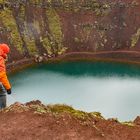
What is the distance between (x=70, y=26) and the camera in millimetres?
83562

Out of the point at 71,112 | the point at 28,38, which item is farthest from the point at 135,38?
the point at 71,112

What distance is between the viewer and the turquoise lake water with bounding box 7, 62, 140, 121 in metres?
51.1

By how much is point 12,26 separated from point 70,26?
12.4 metres

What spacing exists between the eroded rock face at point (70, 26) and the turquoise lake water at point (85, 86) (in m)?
7.53

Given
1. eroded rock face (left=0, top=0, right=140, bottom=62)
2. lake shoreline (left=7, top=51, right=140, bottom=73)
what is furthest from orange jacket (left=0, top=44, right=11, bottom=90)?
eroded rock face (left=0, top=0, right=140, bottom=62)

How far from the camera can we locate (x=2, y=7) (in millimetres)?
79250

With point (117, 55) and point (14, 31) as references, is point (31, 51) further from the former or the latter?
point (117, 55)

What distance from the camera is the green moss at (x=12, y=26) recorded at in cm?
7764

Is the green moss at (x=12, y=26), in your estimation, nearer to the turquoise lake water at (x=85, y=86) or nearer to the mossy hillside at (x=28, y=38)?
the mossy hillside at (x=28, y=38)

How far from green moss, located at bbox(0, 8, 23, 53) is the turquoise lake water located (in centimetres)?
794

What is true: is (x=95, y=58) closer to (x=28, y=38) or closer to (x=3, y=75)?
(x=28, y=38)

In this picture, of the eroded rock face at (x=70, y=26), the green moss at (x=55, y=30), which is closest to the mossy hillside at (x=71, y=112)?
the eroded rock face at (x=70, y=26)

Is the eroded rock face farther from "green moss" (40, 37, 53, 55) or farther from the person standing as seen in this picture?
the person standing

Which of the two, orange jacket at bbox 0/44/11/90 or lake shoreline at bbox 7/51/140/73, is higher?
orange jacket at bbox 0/44/11/90
